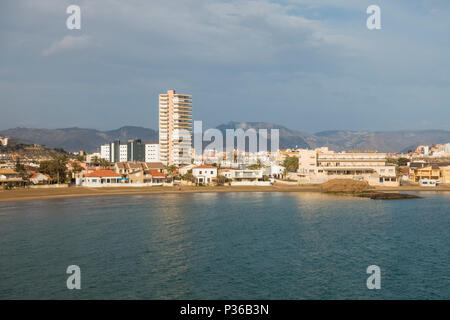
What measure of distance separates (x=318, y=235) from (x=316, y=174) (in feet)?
189

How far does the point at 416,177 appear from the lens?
100875 millimetres

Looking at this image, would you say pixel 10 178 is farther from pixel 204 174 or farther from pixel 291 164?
pixel 291 164

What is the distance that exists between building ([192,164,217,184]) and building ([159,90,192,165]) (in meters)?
53.8

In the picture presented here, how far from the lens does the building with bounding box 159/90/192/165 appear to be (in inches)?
5837

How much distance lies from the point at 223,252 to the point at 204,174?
63.4 metres

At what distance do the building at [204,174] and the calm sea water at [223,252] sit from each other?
3817 centimetres

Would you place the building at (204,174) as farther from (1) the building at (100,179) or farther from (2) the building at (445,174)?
(2) the building at (445,174)

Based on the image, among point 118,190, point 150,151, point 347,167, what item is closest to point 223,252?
point 118,190

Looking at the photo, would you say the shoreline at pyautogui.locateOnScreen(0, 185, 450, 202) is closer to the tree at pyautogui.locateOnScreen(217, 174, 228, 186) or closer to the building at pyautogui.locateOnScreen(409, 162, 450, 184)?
the tree at pyautogui.locateOnScreen(217, 174, 228, 186)

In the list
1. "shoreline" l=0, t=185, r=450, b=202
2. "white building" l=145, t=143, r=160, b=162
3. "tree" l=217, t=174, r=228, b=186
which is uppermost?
"white building" l=145, t=143, r=160, b=162

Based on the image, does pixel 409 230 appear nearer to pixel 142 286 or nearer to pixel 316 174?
pixel 142 286

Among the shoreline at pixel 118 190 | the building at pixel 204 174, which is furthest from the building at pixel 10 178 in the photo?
the building at pixel 204 174

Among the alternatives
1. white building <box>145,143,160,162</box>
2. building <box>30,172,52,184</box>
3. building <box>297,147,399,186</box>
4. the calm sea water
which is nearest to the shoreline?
building <box>297,147,399,186</box>
